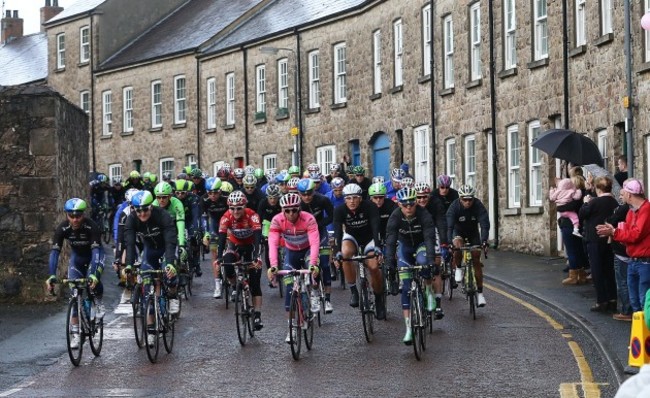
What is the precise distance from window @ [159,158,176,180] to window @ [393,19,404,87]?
18.8m

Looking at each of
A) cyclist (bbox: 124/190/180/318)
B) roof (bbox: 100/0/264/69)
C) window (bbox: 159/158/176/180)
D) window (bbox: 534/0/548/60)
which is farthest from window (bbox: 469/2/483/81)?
window (bbox: 159/158/176/180)

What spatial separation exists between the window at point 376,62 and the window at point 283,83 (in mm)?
6966

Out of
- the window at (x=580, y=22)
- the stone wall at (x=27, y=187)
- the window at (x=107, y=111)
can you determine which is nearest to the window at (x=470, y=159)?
the window at (x=580, y=22)

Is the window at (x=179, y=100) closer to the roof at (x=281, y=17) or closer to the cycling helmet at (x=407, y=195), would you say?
the roof at (x=281, y=17)

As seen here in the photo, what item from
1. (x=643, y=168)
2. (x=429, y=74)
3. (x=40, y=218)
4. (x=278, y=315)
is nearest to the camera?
(x=278, y=315)

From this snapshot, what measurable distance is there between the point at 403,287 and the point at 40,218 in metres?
7.67

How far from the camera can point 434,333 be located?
17125 millimetres

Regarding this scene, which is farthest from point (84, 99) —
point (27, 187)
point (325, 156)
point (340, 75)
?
point (27, 187)

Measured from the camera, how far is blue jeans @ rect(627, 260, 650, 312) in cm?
1579

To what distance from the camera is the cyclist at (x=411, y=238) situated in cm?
1589

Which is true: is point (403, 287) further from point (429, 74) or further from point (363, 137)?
point (363, 137)

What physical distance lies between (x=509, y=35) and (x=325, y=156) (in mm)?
14753

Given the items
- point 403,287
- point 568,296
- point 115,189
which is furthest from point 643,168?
point 115,189

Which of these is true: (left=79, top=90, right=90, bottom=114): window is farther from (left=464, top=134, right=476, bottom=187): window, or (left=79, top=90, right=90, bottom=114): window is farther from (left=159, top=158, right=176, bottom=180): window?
(left=464, top=134, right=476, bottom=187): window
